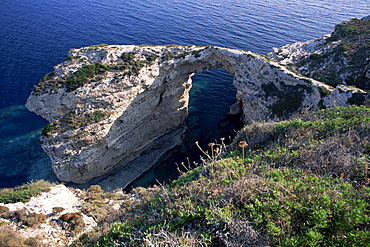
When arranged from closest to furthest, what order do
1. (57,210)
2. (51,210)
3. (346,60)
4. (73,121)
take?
(57,210) < (51,210) < (73,121) < (346,60)

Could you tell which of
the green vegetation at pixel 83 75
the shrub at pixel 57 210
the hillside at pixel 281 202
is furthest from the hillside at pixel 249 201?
the green vegetation at pixel 83 75

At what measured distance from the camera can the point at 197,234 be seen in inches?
285

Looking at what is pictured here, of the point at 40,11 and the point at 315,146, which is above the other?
the point at 40,11

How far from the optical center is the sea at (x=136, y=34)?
106ft

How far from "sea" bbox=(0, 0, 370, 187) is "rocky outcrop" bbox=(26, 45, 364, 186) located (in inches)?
183

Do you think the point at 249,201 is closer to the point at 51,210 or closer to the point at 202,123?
the point at 51,210

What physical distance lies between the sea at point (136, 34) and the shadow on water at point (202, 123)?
0.17 metres

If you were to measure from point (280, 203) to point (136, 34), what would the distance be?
59.4 m

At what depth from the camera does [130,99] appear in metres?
26.9

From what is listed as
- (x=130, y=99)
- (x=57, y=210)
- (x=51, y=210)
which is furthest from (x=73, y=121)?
(x=57, y=210)

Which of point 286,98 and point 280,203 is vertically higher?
point 286,98

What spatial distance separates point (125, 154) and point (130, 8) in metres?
63.0

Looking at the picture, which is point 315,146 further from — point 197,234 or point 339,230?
point 197,234

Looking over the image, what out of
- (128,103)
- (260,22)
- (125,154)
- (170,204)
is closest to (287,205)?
(170,204)
